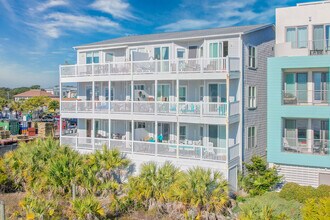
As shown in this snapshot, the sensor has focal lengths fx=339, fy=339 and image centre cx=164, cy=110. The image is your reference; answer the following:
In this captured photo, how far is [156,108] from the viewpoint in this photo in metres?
24.1

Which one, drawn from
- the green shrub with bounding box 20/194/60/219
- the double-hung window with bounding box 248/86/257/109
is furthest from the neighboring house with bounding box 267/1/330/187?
the green shrub with bounding box 20/194/60/219

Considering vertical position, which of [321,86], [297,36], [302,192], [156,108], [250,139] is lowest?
[302,192]

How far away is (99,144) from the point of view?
2636 centimetres

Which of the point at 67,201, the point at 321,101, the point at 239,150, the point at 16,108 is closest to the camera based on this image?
the point at 67,201

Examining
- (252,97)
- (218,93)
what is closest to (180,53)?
(218,93)

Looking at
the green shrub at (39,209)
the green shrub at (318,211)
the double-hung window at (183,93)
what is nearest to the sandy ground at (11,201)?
the green shrub at (39,209)

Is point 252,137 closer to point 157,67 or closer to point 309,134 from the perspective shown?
point 309,134

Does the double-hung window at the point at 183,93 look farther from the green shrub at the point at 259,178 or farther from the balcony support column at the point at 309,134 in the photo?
the balcony support column at the point at 309,134

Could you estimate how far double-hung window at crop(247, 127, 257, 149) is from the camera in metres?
25.2

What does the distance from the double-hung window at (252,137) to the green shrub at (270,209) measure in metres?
5.37

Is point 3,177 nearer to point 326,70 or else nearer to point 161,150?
point 161,150

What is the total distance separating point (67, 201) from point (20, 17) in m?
31.7

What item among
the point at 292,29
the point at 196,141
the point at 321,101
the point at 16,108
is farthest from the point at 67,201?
the point at 16,108

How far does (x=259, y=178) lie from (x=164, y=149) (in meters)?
6.55
